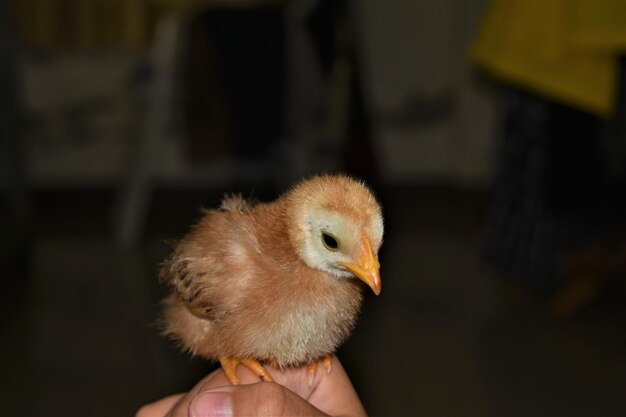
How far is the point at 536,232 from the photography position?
231 centimetres

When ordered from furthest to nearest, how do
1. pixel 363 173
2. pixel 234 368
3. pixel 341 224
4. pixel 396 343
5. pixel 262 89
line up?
pixel 262 89, pixel 363 173, pixel 396 343, pixel 234 368, pixel 341 224

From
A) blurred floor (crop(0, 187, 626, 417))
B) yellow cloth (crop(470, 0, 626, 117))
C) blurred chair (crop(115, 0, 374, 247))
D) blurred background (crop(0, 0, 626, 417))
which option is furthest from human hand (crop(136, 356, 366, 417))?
blurred chair (crop(115, 0, 374, 247))

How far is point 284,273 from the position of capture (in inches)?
26.3

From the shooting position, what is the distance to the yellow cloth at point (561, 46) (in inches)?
62.3

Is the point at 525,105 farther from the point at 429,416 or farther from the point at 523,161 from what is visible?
the point at 429,416

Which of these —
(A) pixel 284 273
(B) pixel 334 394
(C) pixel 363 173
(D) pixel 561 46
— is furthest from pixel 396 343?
(A) pixel 284 273

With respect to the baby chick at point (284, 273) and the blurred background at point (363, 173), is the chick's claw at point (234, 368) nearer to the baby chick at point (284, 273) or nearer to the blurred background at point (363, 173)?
the baby chick at point (284, 273)

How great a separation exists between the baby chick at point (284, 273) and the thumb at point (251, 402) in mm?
33

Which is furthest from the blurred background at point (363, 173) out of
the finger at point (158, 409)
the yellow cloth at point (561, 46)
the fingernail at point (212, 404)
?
the fingernail at point (212, 404)

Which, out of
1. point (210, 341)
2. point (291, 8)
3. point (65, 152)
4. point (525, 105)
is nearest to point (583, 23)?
point (525, 105)

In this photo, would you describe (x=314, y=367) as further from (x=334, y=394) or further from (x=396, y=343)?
(x=396, y=343)

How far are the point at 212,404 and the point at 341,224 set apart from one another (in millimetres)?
187

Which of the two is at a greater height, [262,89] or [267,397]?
[267,397]

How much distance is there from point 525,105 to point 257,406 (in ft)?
5.46
